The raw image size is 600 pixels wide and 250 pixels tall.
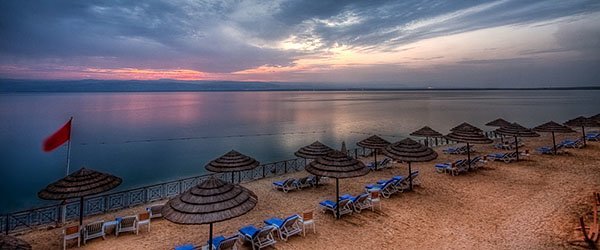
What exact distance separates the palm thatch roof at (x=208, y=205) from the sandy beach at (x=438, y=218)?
2079mm

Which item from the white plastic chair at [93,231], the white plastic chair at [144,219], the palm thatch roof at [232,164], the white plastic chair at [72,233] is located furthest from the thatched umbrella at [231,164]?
the white plastic chair at [72,233]

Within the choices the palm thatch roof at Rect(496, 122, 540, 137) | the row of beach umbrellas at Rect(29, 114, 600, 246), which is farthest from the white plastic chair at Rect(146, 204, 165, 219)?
the palm thatch roof at Rect(496, 122, 540, 137)

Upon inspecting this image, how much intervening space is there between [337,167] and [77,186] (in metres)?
8.02

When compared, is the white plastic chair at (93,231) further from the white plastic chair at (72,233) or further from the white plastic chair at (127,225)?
the white plastic chair at (127,225)

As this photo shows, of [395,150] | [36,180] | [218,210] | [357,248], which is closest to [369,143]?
[395,150]

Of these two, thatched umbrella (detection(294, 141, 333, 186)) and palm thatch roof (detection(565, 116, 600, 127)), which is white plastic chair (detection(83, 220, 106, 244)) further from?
palm thatch roof (detection(565, 116, 600, 127))

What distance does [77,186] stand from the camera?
831 cm

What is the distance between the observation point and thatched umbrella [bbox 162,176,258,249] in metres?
6.30

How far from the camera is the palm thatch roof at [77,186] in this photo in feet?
26.5

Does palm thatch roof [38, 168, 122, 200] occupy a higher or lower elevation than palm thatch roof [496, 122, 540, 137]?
lower

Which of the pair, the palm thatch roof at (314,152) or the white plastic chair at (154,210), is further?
the palm thatch roof at (314,152)

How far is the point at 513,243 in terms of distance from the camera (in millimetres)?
7746

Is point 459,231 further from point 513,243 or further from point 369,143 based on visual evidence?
point 369,143

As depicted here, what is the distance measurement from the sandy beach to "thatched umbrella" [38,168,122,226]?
1533mm
